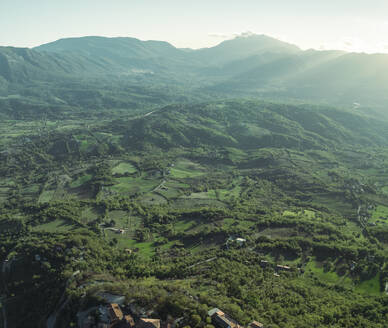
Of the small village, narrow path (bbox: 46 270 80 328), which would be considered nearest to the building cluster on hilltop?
the small village

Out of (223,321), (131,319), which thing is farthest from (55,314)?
(223,321)

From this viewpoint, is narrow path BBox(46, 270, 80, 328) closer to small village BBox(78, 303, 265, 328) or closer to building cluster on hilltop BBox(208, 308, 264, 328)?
small village BBox(78, 303, 265, 328)

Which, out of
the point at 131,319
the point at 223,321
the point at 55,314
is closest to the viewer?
the point at 223,321

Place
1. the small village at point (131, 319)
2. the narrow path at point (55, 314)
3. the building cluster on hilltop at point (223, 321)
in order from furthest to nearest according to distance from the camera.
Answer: the narrow path at point (55, 314) < the building cluster on hilltop at point (223, 321) < the small village at point (131, 319)

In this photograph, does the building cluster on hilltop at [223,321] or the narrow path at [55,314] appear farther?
the narrow path at [55,314]

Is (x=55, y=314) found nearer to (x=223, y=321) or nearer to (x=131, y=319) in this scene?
(x=131, y=319)

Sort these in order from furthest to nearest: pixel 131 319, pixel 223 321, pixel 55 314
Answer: pixel 55 314, pixel 131 319, pixel 223 321

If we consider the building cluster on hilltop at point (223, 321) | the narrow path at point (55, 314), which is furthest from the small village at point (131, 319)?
the narrow path at point (55, 314)

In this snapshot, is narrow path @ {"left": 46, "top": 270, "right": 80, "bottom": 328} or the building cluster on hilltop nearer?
the building cluster on hilltop

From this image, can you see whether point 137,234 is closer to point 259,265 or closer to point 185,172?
point 259,265

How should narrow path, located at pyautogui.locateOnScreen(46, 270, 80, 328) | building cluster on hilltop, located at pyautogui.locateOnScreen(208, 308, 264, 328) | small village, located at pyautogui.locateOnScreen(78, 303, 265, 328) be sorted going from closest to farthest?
small village, located at pyautogui.locateOnScreen(78, 303, 265, 328) → building cluster on hilltop, located at pyautogui.locateOnScreen(208, 308, 264, 328) → narrow path, located at pyautogui.locateOnScreen(46, 270, 80, 328)

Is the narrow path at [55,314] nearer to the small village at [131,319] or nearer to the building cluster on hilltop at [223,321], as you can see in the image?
the small village at [131,319]
